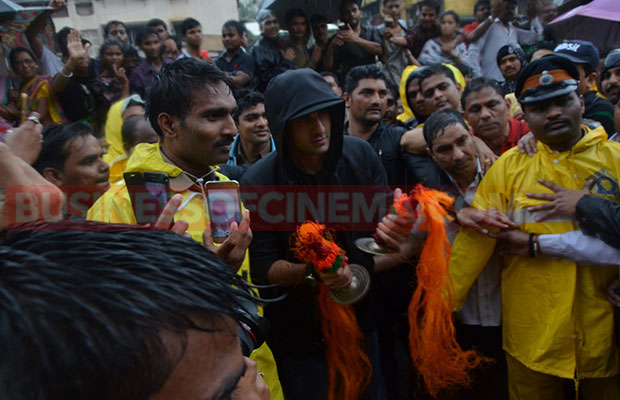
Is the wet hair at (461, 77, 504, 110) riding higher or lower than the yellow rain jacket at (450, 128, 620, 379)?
higher

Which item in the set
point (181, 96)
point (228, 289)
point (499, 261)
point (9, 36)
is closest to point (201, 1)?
point (9, 36)

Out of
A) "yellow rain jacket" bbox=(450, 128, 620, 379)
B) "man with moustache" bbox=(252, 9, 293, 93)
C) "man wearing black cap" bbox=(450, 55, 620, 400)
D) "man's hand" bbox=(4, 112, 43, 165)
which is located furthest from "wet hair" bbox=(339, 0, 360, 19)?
"man's hand" bbox=(4, 112, 43, 165)

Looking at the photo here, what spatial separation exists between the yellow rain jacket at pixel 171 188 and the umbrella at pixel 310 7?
4861 millimetres

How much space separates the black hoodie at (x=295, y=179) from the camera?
8.16 ft

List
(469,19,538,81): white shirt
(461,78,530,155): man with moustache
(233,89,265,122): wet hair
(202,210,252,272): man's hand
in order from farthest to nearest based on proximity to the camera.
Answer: (469,19,538,81): white shirt, (233,89,265,122): wet hair, (461,78,530,155): man with moustache, (202,210,252,272): man's hand

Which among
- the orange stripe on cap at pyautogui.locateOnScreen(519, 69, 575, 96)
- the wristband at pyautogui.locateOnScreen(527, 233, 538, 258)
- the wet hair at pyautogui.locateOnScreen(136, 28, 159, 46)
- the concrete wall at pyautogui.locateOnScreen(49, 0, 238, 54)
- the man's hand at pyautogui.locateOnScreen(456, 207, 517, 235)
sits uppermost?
the concrete wall at pyautogui.locateOnScreen(49, 0, 238, 54)

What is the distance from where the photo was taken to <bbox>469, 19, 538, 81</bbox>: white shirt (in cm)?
707

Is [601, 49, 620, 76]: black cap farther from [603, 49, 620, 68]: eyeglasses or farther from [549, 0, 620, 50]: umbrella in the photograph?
[549, 0, 620, 50]: umbrella

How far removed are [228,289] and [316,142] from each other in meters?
1.79

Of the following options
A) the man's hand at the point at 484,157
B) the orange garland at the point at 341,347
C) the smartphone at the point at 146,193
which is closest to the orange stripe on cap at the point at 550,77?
the man's hand at the point at 484,157

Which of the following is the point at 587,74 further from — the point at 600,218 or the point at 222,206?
the point at 222,206

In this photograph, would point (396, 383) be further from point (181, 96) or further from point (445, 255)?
point (181, 96)

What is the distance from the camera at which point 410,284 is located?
308 centimetres

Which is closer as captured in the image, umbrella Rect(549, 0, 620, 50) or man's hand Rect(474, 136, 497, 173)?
man's hand Rect(474, 136, 497, 173)
